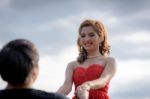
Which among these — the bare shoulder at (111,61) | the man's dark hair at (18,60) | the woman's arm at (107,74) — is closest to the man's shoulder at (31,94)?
the man's dark hair at (18,60)

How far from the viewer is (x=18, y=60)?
425 centimetres

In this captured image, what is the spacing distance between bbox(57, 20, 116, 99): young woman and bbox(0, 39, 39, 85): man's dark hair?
373cm

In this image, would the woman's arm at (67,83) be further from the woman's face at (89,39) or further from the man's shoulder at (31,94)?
the man's shoulder at (31,94)

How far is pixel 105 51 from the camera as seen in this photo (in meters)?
8.38

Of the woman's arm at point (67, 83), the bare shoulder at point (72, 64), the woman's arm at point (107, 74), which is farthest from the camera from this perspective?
the bare shoulder at point (72, 64)

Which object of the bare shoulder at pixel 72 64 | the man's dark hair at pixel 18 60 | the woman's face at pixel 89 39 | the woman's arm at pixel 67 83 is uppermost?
the woman's face at pixel 89 39

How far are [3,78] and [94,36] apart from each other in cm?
392

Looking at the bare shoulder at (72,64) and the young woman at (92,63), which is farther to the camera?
the bare shoulder at (72,64)

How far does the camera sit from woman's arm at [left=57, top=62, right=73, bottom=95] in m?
8.05

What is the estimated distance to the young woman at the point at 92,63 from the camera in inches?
318

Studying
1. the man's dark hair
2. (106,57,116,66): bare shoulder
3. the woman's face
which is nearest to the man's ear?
the man's dark hair

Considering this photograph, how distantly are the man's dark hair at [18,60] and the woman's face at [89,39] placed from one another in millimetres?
3814

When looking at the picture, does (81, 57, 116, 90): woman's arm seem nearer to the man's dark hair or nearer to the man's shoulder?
the man's shoulder

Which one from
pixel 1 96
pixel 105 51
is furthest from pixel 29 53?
pixel 105 51
